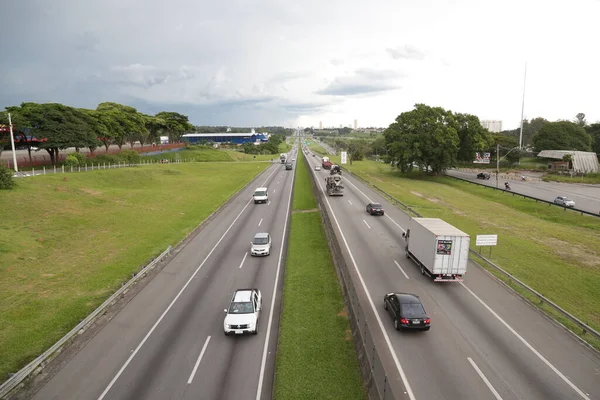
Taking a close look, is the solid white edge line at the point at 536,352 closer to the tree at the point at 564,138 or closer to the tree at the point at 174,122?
the tree at the point at 564,138

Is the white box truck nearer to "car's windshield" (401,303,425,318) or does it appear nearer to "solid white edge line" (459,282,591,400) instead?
"solid white edge line" (459,282,591,400)

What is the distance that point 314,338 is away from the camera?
16.9m

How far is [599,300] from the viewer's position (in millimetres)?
21672

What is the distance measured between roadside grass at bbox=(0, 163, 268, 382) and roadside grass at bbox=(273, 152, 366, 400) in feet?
36.7

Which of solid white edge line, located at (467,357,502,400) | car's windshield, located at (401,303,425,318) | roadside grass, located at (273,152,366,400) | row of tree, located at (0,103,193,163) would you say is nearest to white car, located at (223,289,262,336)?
roadside grass, located at (273,152,366,400)

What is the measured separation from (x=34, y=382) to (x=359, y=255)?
20.3 meters

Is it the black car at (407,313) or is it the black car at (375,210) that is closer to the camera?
the black car at (407,313)

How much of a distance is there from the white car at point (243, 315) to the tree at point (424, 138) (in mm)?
63675

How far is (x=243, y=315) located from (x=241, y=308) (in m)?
0.60

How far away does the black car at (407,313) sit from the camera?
54.0 ft

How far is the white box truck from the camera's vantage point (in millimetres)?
21156

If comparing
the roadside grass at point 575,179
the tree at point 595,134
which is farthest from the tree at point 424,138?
the tree at point 595,134

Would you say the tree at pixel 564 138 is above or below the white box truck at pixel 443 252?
above

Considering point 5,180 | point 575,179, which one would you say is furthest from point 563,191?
point 5,180
